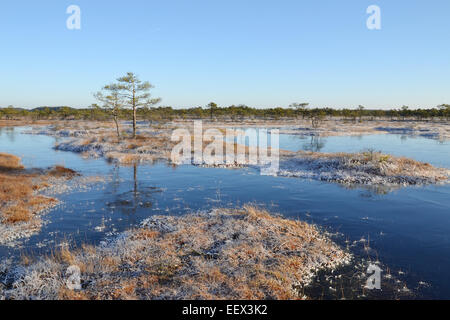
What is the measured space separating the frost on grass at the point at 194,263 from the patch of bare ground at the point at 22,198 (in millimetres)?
3979

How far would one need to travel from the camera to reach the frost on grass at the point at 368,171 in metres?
23.4

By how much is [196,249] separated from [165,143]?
31.6 metres

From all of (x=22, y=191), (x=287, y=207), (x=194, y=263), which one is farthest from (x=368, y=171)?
(x=22, y=191)

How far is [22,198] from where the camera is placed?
1753 cm

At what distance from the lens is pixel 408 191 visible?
2080cm

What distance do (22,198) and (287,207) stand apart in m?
16.8

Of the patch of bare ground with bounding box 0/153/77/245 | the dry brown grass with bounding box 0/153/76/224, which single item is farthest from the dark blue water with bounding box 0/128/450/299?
the dry brown grass with bounding box 0/153/76/224

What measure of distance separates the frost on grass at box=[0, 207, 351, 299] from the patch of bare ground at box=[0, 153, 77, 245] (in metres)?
3.98

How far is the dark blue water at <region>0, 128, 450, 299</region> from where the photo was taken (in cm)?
1173

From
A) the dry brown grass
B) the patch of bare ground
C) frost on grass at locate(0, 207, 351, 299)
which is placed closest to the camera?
frost on grass at locate(0, 207, 351, 299)

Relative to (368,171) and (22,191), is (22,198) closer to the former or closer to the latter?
(22,191)

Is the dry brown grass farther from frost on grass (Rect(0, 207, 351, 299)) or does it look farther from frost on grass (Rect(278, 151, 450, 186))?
frost on grass (Rect(278, 151, 450, 186))

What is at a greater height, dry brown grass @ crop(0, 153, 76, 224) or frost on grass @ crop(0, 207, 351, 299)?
dry brown grass @ crop(0, 153, 76, 224)
